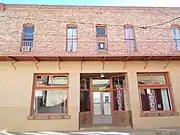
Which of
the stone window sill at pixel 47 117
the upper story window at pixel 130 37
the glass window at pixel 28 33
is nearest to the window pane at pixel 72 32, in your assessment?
the glass window at pixel 28 33

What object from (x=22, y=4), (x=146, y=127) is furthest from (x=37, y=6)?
(x=146, y=127)

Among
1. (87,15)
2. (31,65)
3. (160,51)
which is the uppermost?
(87,15)

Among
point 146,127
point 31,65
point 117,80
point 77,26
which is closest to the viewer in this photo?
point 146,127

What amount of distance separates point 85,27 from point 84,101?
16.8ft

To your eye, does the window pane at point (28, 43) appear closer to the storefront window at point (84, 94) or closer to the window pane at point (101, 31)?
the storefront window at point (84, 94)

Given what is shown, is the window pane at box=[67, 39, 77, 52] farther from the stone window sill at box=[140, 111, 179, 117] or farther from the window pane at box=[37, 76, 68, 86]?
the stone window sill at box=[140, 111, 179, 117]

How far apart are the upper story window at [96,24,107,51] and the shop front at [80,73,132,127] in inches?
77.0

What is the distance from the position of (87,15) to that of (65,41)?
2.62 metres

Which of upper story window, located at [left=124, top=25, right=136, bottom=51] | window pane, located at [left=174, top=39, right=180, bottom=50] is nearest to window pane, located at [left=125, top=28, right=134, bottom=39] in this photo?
upper story window, located at [left=124, top=25, right=136, bottom=51]

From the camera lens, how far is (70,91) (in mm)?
10289

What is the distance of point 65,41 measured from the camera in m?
11.8

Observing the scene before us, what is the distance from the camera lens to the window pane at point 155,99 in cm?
1068

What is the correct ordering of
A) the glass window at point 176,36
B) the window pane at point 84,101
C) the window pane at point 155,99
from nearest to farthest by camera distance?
the window pane at point 155,99 → the window pane at point 84,101 → the glass window at point 176,36

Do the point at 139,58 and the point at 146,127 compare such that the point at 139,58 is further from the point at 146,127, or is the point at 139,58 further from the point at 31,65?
the point at 31,65
